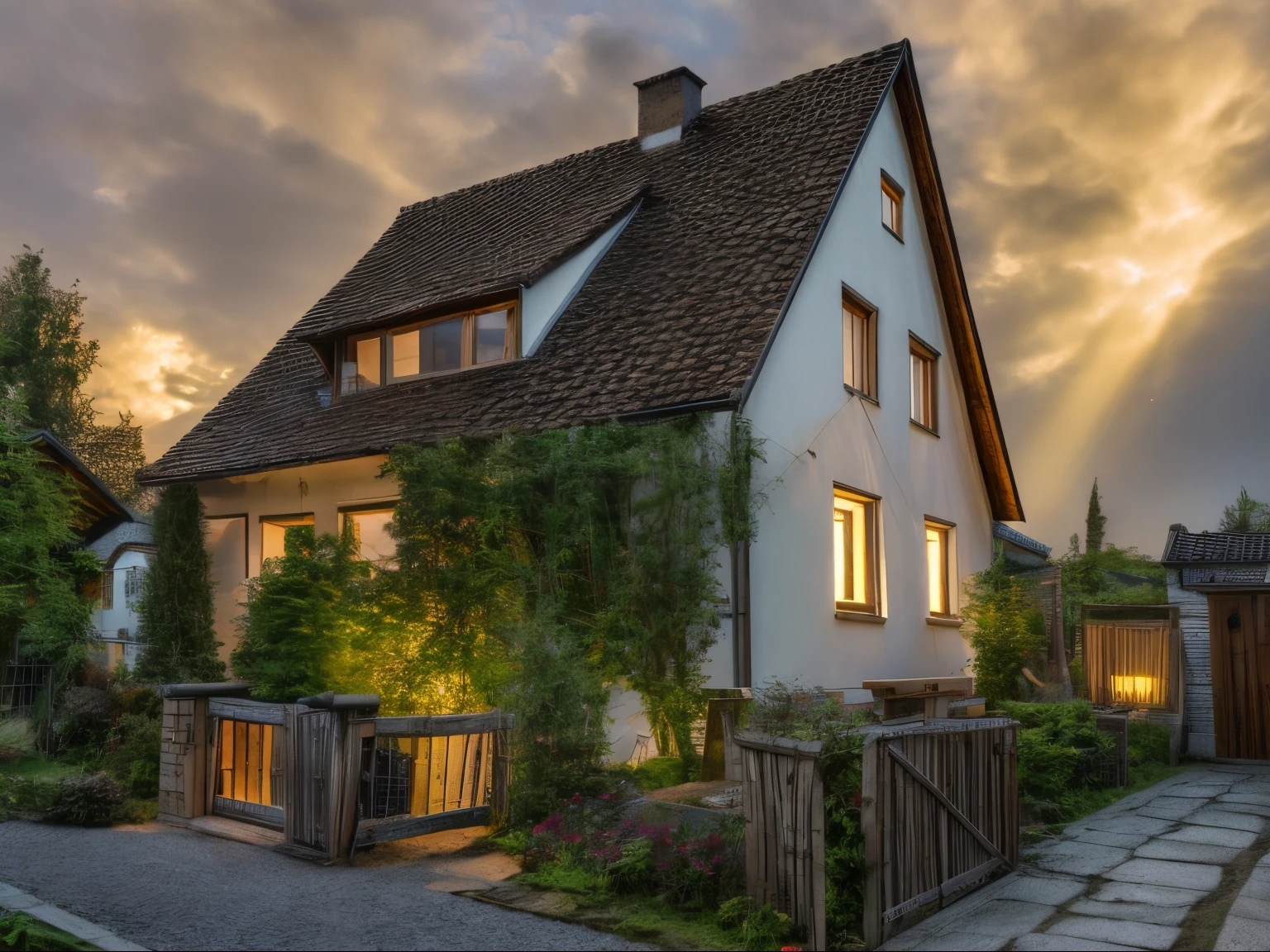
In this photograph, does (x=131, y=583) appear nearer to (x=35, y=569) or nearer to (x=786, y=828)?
(x=35, y=569)

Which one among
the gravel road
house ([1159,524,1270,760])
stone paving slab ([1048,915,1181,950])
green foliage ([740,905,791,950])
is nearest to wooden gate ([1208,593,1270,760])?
house ([1159,524,1270,760])

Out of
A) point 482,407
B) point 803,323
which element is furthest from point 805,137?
point 482,407

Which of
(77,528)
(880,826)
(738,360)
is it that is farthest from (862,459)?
(77,528)

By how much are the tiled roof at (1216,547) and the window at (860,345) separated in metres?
4.96

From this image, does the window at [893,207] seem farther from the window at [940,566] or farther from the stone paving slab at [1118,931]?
the stone paving slab at [1118,931]

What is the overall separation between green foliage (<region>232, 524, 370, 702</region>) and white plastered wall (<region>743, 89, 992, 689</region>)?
430cm

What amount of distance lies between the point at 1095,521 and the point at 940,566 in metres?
35.6

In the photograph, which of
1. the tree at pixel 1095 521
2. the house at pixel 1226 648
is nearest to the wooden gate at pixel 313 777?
the house at pixel 1226 648

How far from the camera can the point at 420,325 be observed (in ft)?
47.6

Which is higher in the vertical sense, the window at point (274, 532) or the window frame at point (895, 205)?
the window frame at point (895, 205)

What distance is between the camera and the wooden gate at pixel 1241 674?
14336 millimetres

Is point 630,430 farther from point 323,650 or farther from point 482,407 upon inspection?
point 323,650

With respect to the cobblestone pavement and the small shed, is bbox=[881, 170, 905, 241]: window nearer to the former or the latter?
the cobblestone pavement

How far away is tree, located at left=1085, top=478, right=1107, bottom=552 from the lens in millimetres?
46906
